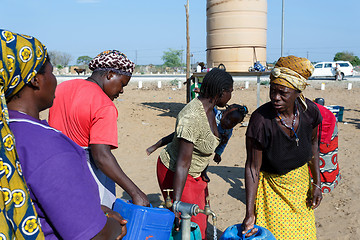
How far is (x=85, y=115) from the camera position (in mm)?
2076

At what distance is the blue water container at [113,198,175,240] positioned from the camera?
1814 millimetres

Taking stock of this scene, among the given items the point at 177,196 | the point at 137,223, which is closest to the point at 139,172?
the point at 177,196

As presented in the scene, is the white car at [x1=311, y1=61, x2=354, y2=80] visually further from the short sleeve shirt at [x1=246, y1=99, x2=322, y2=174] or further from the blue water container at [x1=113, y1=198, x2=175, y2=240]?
the blue water container at [x1=113, y1=198, x2=175, y2=240]

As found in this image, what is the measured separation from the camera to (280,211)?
247cm

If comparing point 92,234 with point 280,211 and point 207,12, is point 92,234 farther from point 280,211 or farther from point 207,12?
point 207,12

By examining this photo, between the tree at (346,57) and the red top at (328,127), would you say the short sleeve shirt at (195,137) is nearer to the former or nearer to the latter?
the red top at (328,127)

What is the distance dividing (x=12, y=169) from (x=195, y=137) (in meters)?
1.47

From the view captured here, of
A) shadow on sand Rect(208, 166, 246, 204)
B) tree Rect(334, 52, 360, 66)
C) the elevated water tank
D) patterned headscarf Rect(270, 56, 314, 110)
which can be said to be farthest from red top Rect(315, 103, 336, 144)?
tree Rect(334, 52, 360, 66)

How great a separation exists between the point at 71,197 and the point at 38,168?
0.14m

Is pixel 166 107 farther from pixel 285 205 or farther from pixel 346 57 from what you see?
pixel 346 57

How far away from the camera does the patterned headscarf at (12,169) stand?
105 centimetres

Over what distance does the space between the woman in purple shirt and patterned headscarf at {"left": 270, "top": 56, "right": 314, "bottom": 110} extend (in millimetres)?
1536

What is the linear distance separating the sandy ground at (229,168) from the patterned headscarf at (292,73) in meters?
2.26

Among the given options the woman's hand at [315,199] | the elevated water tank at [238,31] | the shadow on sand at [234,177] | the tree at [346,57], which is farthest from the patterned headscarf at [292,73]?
the tree at [346,57]
